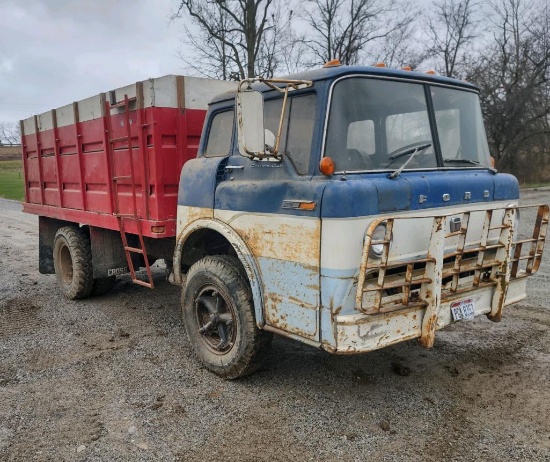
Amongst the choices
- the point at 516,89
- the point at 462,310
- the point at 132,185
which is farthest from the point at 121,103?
the point at 516,89

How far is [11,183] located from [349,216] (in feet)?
116

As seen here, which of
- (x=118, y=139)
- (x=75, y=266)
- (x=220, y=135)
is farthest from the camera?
(x=75, y=266)

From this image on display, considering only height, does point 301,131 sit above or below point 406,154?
above

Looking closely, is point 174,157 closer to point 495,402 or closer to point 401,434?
point 401,434

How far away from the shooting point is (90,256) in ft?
21.7

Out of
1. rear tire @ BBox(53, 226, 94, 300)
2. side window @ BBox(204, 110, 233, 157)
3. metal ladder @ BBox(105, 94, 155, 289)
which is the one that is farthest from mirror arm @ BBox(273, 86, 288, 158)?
rear tire @ BBox(53, 226, 94, 300)

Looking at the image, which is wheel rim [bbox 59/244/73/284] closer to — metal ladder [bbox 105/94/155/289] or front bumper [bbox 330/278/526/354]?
metal ladder [bbox 105/94/155/289]

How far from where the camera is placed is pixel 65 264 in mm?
7137

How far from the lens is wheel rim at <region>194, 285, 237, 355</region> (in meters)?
4.22

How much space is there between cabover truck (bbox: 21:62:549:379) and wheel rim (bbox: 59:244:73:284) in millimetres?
2217

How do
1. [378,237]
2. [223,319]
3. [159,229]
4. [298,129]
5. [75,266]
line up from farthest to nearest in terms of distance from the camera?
[75,266] → [159,229] → [223,319] → [298,129] → [378,237]

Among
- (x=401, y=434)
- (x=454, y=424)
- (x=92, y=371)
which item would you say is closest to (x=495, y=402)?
(x=454, y=424)

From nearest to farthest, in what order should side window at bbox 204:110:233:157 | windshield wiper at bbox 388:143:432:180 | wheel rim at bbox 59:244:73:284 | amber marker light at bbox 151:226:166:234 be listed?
1. windshield wiper at bbox 388:143:432:180
2. side window at bbox 204:110:233:157
3. amber marker light at bbox 151:226:166:234
4. wheel rim at bbox 59:244:73:284

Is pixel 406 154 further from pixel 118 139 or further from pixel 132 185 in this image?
pixel 118 139
